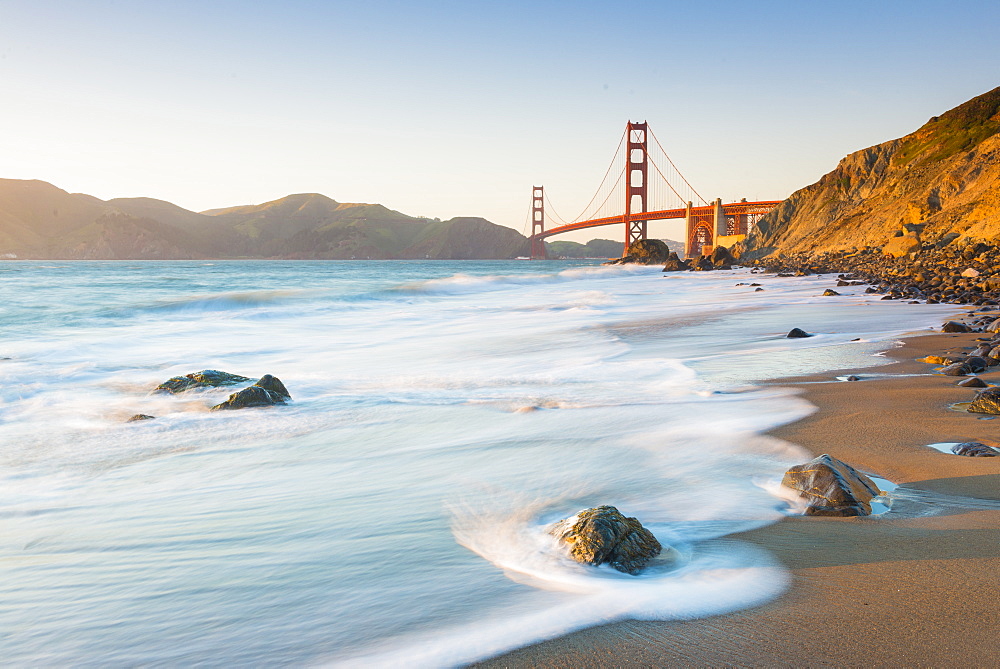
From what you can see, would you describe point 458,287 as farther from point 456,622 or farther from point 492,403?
point 456,622

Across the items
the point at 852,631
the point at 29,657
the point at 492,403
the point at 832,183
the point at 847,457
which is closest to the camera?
the point at 852,631

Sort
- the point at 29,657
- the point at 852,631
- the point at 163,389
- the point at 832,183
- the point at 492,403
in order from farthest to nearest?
the point at 832,183
the point at 163,389
the point at 492,403
the point at 29,657
the point at 852,631

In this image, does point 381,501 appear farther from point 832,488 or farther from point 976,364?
point 976,364

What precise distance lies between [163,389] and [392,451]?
3119 mm

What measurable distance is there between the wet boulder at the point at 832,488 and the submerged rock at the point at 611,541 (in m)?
0.65

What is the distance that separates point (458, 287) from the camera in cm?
3102

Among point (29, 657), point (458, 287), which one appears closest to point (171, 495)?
point (29, 657)

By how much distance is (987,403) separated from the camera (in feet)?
11.3

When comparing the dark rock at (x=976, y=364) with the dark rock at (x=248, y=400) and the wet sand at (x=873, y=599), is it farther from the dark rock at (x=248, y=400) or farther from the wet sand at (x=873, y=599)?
the dark rock at (x=248, y=400)

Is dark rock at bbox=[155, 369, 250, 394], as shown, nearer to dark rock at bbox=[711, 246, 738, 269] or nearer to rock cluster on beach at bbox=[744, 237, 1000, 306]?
rock cluster on beach at bbox=[744, 237, 1000, 306]

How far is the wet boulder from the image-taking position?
224 cm

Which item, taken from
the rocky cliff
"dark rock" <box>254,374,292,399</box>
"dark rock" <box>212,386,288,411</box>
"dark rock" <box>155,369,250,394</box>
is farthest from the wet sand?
the rocky cliff

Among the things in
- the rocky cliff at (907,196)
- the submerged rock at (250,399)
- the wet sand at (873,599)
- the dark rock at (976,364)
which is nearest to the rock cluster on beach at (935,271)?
the rocky cliff at (907,196)

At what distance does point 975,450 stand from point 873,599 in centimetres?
155
